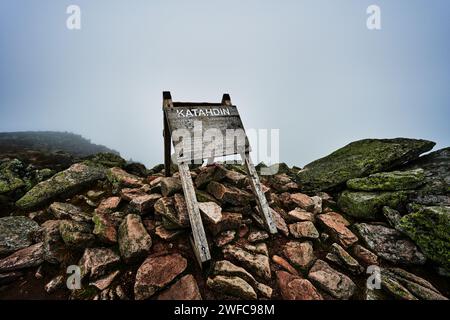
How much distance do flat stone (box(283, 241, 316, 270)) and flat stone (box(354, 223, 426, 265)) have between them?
167 centimetres

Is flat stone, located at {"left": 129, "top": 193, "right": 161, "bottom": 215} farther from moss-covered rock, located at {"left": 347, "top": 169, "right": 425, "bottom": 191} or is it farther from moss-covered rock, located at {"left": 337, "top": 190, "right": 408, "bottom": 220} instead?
moss-covered rock, located at {"left": 347, "top": 169, "right": 425, "bottom": 191}

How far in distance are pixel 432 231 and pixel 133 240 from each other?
22.6 ft

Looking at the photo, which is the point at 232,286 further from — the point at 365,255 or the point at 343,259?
the point at 365,255

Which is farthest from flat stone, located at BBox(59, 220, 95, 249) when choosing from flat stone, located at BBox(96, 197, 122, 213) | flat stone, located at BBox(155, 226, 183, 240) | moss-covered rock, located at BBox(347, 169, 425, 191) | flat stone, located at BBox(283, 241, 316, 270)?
moss-covered rock, located at BBox(347, 169, 425, 191)

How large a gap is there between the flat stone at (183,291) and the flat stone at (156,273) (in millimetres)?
130

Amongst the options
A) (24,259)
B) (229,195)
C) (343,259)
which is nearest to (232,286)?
(229,195)

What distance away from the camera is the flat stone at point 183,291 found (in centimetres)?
325

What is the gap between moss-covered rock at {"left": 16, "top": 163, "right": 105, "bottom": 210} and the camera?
5547 millimetres

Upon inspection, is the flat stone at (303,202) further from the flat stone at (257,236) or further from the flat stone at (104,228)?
the flat stone at (104,228)

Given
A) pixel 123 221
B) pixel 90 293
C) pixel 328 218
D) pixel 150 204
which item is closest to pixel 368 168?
pixel 328 218
